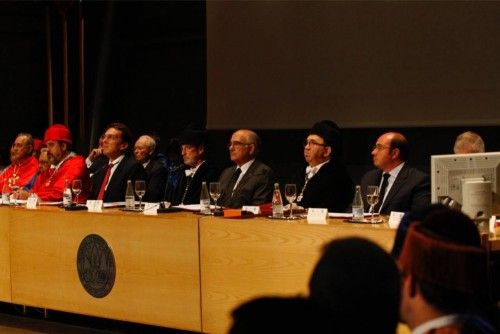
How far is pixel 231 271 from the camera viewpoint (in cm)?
439

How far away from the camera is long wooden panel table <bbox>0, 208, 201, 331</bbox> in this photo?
456cm

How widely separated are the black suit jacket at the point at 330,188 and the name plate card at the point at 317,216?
1.14 m

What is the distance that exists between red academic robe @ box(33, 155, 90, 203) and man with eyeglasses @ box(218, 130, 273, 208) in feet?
3.09

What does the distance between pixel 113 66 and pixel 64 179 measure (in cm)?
396

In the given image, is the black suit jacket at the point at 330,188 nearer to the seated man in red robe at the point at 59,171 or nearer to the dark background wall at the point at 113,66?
the seated man in red robe at the point at 59,171

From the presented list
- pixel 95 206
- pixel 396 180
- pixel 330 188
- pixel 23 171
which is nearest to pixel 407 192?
pixel 396 180

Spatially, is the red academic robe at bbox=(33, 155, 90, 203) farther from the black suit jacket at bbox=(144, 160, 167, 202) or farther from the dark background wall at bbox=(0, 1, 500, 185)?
the dark background wall at bbox=(0, 1, 500, 185)

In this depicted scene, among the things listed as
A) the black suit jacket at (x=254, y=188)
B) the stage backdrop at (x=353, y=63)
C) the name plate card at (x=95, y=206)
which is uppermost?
the stage backdrop at (x=353, y=63)

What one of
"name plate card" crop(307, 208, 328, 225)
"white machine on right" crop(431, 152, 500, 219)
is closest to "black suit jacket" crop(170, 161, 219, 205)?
"name plate card" crop(307, 208, 328, 225)

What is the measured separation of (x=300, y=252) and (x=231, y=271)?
0.43m

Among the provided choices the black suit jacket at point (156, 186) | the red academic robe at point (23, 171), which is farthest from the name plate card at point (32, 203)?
the red academic robe at point (23, 171)

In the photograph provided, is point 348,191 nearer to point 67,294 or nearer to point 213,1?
point 67,294

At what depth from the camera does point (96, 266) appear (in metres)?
4.86

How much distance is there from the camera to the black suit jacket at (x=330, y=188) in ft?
17.4
